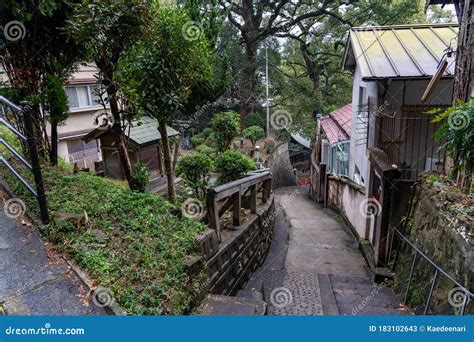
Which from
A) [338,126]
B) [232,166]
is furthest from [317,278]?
[338,126]

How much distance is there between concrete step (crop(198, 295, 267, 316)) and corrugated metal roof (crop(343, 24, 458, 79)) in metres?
5.71

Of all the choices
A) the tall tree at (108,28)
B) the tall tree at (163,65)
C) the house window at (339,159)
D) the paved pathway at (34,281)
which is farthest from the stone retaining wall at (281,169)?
the paved pathway at (34,281)

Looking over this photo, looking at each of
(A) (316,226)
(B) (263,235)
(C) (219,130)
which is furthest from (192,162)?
(A) (316,226)

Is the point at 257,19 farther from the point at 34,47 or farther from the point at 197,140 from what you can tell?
the point at 34,47

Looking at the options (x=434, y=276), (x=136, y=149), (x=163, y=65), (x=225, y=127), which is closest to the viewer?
(x=434, y=276)

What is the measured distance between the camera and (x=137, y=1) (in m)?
4.32

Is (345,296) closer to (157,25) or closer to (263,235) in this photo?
(263,235)

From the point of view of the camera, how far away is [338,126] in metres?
13.9

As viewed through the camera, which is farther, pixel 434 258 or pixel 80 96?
pixel 80 96

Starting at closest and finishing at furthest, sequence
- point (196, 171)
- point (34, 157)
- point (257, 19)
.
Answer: point (34, 157) < point (196, 171) < point (257, 19)

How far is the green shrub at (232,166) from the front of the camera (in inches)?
298

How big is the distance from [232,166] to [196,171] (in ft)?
3.20

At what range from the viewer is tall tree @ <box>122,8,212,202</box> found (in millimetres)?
4914

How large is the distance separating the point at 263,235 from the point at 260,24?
56.4 feet
